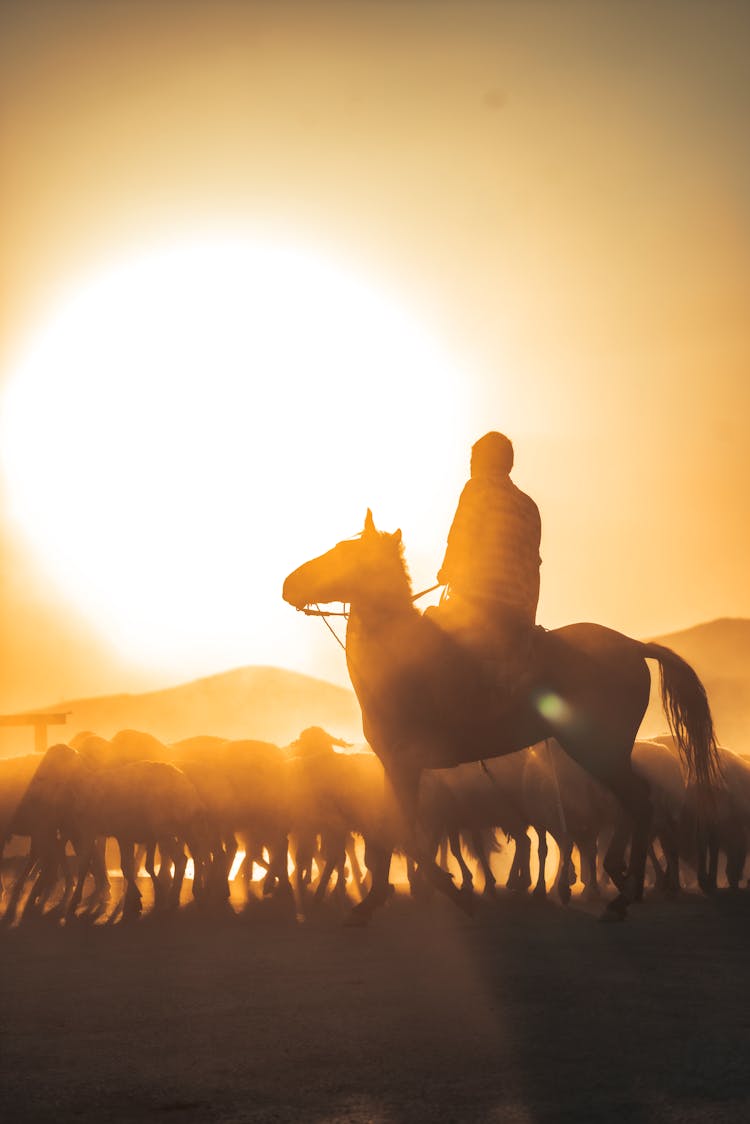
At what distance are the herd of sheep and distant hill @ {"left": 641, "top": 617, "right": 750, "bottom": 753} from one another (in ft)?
194

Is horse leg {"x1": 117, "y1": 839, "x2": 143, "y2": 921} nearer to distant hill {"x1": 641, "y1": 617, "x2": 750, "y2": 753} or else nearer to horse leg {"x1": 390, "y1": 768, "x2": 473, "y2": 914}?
horse leg {"x1": 390, "y1": 768, "x2": 473, "y2": 914}

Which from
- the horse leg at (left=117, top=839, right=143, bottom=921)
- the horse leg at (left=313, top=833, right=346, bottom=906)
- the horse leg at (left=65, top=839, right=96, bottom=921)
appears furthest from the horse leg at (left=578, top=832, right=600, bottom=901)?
the horse leg at (left=65, top=839, right=96, bottom=921)

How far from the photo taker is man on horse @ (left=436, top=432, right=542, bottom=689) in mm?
12000

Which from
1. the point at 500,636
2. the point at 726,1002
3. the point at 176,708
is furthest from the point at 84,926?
the point at 176,708

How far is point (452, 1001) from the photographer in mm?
8047

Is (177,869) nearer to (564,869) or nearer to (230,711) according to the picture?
(564,869)

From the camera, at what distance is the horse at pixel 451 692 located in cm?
1195

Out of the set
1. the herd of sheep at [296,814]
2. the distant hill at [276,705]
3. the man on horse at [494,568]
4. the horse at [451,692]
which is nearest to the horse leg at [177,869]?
the herd of sheep at [296,814]

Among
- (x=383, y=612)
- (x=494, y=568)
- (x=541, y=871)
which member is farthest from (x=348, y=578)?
(x=541, y=871)

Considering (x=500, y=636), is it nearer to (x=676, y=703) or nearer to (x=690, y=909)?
(x=676, y=703)

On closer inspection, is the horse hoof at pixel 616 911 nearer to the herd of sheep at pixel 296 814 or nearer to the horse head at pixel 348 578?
the herd of sheep at pixel 296 814

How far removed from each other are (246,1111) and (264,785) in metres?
12.8

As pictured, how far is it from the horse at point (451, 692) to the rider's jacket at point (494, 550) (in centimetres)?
44

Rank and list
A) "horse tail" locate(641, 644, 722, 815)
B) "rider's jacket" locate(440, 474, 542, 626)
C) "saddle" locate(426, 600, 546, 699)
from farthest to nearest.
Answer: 1. "horse tail" locate(641, 644, 722, 815)
2. "rider's jacket" locate(440, 474, 542, 626)
3. "saddle" locate(426, 600, 546, 699)
